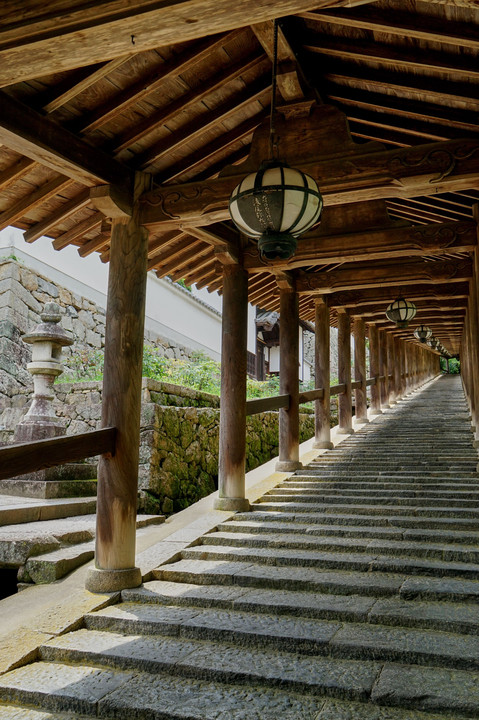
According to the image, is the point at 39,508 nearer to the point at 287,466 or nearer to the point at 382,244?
the point at 287,466

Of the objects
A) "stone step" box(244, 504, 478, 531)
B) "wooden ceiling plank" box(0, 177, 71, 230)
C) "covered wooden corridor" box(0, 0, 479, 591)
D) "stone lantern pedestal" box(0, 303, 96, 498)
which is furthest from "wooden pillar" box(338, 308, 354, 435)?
"wooden ceiling plank" box(0, 177, 71, 230)

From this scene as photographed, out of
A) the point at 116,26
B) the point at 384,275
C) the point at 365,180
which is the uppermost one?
the point at 384,275

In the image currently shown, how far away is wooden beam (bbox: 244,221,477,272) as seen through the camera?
22.9ft

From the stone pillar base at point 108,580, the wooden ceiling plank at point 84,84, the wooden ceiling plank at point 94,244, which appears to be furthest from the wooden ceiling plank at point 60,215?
the stone pillar base at point 108,580

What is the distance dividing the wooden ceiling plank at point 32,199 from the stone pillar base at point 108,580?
356 centimetres

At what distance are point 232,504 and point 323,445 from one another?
15.1 feet

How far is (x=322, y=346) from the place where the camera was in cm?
1148

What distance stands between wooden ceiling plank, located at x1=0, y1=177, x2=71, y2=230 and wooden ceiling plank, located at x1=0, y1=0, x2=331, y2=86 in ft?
8.98

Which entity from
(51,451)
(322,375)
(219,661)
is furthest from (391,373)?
(219,661)

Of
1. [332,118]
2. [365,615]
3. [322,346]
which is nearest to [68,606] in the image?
[365,615]

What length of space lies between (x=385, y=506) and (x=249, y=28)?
5506mm

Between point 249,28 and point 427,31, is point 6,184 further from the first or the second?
point 427,31

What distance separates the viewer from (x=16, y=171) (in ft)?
16.7

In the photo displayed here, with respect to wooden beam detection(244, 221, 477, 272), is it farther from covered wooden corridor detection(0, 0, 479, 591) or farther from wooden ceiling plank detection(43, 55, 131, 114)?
wooden ceiling plank detection(43, 55, 131, 114)
